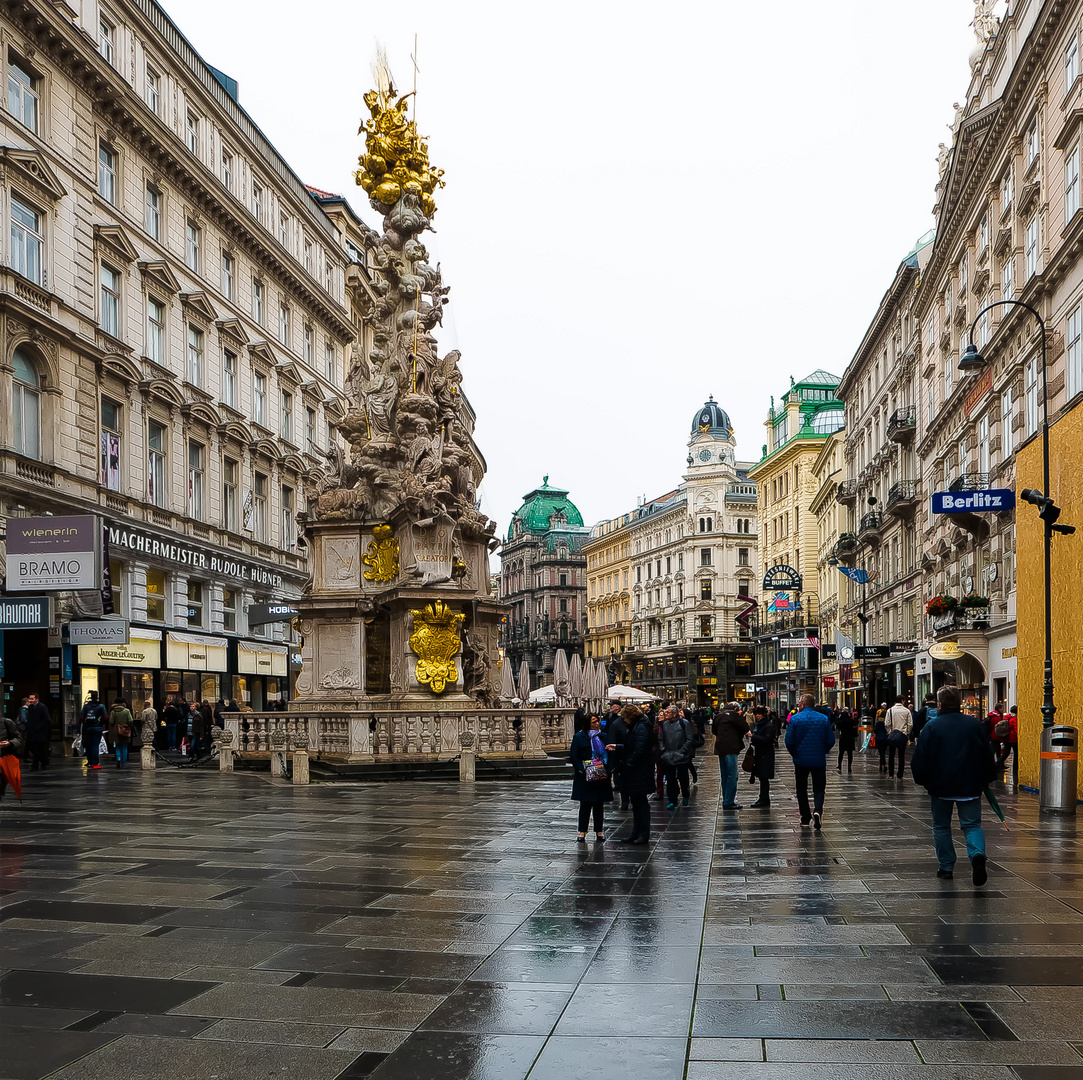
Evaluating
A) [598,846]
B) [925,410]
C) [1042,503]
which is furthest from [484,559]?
[925,410]

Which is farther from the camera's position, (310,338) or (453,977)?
(310,338)

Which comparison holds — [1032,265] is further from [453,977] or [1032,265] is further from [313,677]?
[453,977]

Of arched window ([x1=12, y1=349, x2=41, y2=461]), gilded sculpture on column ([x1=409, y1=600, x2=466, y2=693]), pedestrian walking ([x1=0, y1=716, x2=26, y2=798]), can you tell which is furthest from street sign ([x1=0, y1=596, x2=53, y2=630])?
gilded sculpture on column ([x1=409, y1=600, x2=466, y2=693])

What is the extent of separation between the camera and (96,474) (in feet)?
109

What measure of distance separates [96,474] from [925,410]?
3214 cm

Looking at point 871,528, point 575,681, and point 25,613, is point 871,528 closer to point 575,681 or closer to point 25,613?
point 575,681

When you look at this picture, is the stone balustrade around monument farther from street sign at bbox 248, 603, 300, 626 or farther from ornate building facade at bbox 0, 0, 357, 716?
ornate building facade at bbox 0, 0, 357, 716

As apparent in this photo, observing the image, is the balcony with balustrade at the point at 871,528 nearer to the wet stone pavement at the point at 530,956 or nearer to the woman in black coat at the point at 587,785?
the wet stone pavement at the point at 530,956

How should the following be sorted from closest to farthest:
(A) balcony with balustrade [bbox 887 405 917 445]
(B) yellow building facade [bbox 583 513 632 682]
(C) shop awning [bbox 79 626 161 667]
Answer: (C) shop awning [bbox 79 626 161 667]
(A) balcony with balustrade [bbox 887 405 917 445]
(B) yellow building facade [bbox 583 513 632 682]

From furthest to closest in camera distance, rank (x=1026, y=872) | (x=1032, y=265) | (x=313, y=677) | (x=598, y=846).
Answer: (x=1032, y=265) → (x=313, y=677) → (x=598, y=846) → (x=1026, y=872)

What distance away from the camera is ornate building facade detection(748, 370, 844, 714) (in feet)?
302

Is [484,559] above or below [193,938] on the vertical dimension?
above

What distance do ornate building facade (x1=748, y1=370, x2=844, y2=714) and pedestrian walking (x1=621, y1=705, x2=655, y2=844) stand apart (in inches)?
2851

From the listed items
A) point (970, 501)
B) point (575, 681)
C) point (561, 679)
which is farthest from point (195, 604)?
point (970, 501)
